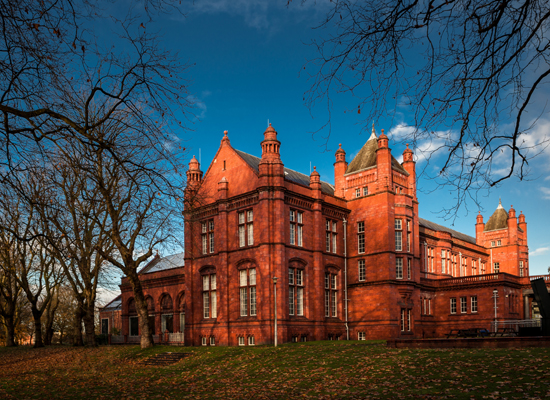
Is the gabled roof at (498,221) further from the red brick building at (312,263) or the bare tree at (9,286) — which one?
the bare tree at (9,286)

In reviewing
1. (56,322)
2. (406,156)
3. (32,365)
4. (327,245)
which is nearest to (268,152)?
(327,245)

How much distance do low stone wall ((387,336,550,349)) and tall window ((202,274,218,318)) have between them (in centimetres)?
1774

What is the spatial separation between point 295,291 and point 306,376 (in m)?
16.2

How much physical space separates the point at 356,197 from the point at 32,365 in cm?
2701

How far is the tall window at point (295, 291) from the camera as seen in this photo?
1362 inches

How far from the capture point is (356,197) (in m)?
41.6

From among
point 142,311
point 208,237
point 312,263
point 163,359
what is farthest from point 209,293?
point 163,359

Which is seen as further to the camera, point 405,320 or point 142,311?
point 405,320

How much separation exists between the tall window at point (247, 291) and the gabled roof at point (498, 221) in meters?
43.6

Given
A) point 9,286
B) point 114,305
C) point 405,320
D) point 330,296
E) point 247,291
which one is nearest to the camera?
point 247,291

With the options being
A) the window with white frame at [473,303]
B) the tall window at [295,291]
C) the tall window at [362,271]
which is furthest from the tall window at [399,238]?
the window with white frame at [473,303]

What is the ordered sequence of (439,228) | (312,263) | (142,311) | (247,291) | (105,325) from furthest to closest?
(105,325)
(439,228)
(312,263)
(247,291)
(142,311)

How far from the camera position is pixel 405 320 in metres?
38.0

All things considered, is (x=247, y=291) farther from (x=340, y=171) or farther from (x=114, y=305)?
(x=114, y=305)
